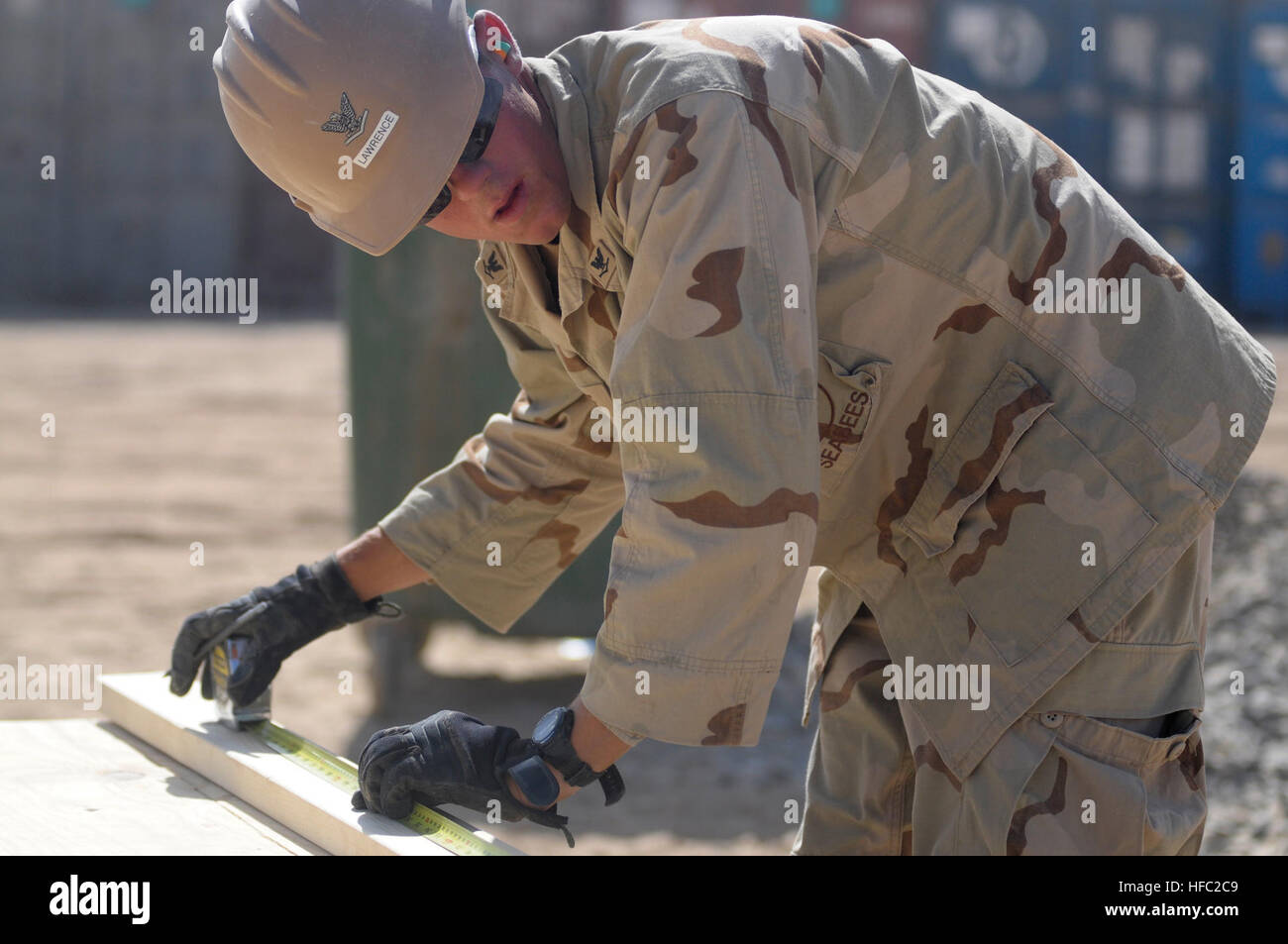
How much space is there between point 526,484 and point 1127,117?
12050 mm

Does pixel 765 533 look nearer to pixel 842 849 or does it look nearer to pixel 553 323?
pixel 553 323

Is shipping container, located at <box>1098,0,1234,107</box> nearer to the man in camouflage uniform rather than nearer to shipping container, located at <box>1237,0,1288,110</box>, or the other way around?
shipping container, located at <box>1237,0,1288,110</box>

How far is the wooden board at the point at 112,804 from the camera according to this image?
171 cm

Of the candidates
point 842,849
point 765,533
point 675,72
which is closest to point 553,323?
point 675,72

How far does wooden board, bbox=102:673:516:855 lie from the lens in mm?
1636

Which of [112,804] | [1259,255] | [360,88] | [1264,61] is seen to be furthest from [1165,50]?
[112,804]

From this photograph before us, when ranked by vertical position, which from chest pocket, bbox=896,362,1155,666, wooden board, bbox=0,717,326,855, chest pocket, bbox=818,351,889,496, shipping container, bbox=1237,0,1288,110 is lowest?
wooden board, bbox=0,717,326,855

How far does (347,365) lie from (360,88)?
314 cm

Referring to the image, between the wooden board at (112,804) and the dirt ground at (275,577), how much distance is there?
1.59 meters

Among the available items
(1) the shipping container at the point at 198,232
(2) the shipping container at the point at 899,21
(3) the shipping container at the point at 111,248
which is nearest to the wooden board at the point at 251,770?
(2) the shipping container at the point at 899,21

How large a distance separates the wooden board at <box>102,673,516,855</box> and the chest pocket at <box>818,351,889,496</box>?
0.58 metres

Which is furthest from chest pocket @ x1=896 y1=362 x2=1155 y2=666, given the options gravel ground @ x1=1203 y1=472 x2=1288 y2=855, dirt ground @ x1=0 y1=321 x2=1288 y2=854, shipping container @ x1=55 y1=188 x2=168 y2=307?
shipping container @ x1=55 y1=188 x2=168 y2=307

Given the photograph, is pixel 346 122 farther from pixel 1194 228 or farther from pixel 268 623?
pixel 1194 228

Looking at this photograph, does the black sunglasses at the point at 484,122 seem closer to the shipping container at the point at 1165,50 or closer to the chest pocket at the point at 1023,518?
the chest pocket at the point at 1023,518
